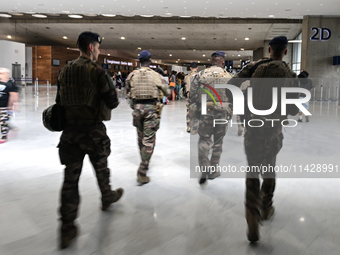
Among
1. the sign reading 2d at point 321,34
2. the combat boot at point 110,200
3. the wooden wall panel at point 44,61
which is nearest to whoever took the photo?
the combat boot at point 110,200

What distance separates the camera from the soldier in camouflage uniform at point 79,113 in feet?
7.59

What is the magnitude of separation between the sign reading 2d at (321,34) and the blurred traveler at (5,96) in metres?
16.9

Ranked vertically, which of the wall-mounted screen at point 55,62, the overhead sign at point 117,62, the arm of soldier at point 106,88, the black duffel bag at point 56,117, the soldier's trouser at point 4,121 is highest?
the overhead sign at point 117,62

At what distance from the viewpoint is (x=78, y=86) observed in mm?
2311

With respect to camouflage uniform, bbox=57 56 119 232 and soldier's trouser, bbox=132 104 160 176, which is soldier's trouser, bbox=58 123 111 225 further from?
soldier's trouser, bbox=132 104 160 176

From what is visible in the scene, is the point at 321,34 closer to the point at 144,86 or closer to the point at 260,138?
the point at 144,86

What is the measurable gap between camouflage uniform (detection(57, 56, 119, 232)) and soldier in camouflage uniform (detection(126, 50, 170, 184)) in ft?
4.41

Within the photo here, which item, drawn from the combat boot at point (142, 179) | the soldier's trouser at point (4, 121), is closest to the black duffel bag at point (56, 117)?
the combat boot at point (142, 179)

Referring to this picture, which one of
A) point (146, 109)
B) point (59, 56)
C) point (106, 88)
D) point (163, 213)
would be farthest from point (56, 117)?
point (59, 56)

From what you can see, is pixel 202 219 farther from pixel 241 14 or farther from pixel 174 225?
pixel 241 14

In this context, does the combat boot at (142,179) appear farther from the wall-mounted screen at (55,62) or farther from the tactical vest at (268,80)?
the wall-mounted screen at (55,62)

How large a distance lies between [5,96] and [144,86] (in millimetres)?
3494

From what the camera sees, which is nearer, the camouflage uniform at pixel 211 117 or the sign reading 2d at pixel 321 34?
the camouflage uniform at pixel 211 117

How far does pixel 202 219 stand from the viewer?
278cm
